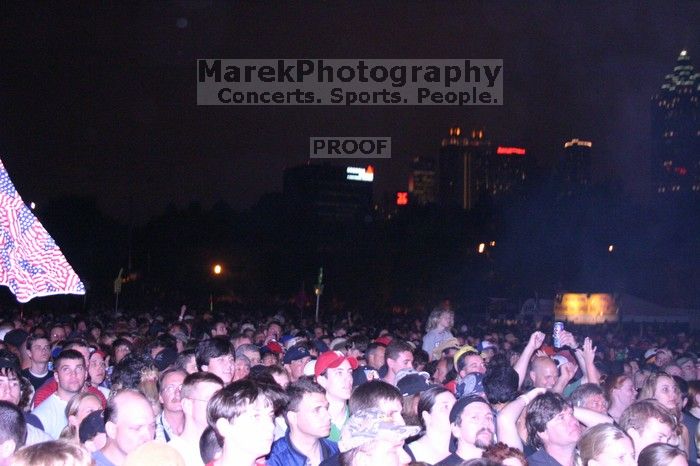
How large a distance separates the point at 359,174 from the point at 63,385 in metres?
177

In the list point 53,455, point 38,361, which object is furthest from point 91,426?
point 38,361

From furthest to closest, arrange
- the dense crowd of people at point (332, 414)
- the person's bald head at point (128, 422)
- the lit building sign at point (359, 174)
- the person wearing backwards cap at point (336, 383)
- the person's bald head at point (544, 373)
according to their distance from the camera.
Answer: the lit building sign at point (359, 174), the person's bald head at point (544, 373), the person wearing backwards cap at point (336, 383), the person's bald head at point (128, 422), the dense crowd of people at point (332, 414)

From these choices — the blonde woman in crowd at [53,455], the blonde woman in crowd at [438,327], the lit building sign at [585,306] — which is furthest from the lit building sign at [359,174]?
the blonde woman in crowd at [53,455]

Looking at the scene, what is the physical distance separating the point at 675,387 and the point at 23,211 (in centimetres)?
556

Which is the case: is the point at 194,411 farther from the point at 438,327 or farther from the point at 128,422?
the point at 438,327

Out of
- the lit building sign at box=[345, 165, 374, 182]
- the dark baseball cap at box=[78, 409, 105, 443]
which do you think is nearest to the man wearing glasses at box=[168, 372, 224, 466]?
the dark baseball cap at box=[78, 409, 105, 443]

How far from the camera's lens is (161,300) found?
7006cm

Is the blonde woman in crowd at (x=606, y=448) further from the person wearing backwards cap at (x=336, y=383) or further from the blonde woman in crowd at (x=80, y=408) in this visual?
the blonde woman in crowd at (x=80, y=408)

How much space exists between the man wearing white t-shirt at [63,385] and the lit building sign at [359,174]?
170262 mm

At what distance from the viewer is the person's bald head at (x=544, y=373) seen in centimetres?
917

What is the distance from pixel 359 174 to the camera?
606 feet

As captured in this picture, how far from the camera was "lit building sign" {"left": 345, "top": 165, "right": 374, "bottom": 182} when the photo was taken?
7077 inches

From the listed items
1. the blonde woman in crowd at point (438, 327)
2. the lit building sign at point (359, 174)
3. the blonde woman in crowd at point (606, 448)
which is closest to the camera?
the blonde woman in crowd at point (606, 448)

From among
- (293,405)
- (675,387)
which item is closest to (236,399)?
(293,405)
